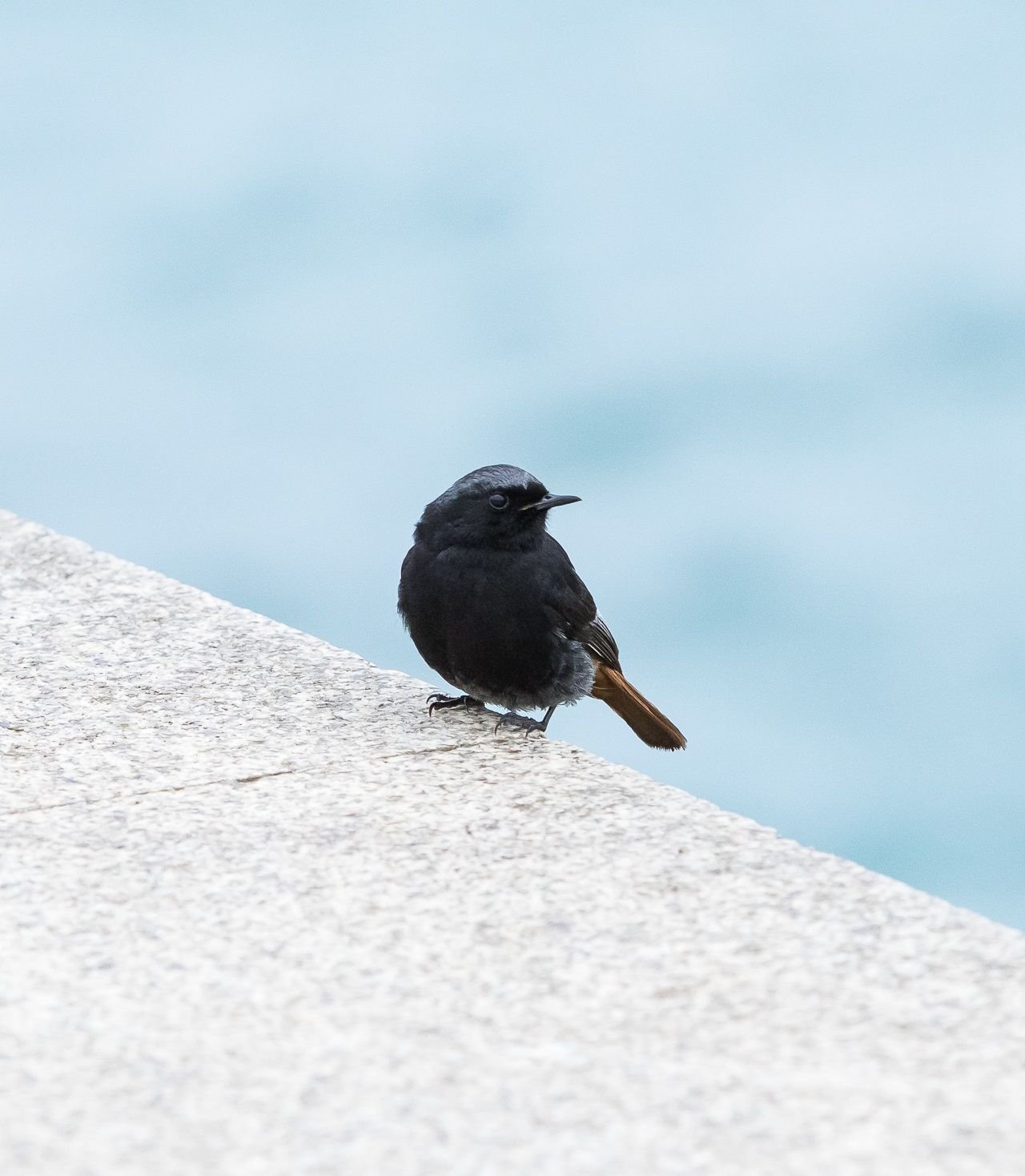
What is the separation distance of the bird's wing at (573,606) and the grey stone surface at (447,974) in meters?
0.55

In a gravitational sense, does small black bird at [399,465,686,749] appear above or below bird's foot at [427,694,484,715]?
above

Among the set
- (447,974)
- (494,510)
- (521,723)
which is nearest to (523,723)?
(521,723)

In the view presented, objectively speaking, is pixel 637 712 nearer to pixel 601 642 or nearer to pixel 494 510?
pixel 601 642

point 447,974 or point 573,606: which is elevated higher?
point 573,606

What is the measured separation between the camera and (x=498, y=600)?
15.1ft

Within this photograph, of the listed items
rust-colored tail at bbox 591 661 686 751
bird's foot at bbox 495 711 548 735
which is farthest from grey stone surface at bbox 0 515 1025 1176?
rust-colored tail at bbox 591 661 686 751

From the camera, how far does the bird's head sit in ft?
15.3

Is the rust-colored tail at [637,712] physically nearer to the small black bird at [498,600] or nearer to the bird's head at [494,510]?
the small black bird at [498,600]

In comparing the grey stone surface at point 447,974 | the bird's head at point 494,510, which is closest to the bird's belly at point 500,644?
the bird's head at point 494,510

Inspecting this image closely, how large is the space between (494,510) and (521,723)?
0.57m

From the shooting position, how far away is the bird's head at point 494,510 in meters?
4.65

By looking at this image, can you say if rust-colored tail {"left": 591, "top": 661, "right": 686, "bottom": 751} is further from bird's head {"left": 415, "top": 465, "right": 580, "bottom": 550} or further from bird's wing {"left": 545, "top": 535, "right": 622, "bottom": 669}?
bird's head {"left": 415, "top": 465, "right": 580, "bottom": 550}

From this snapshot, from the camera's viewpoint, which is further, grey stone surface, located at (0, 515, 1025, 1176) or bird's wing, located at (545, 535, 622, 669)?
bird's wing, located at (545, 535, 622, 669)

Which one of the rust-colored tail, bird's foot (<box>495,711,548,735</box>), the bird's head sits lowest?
bird's foot (<box>495,711,548,735</box>)
